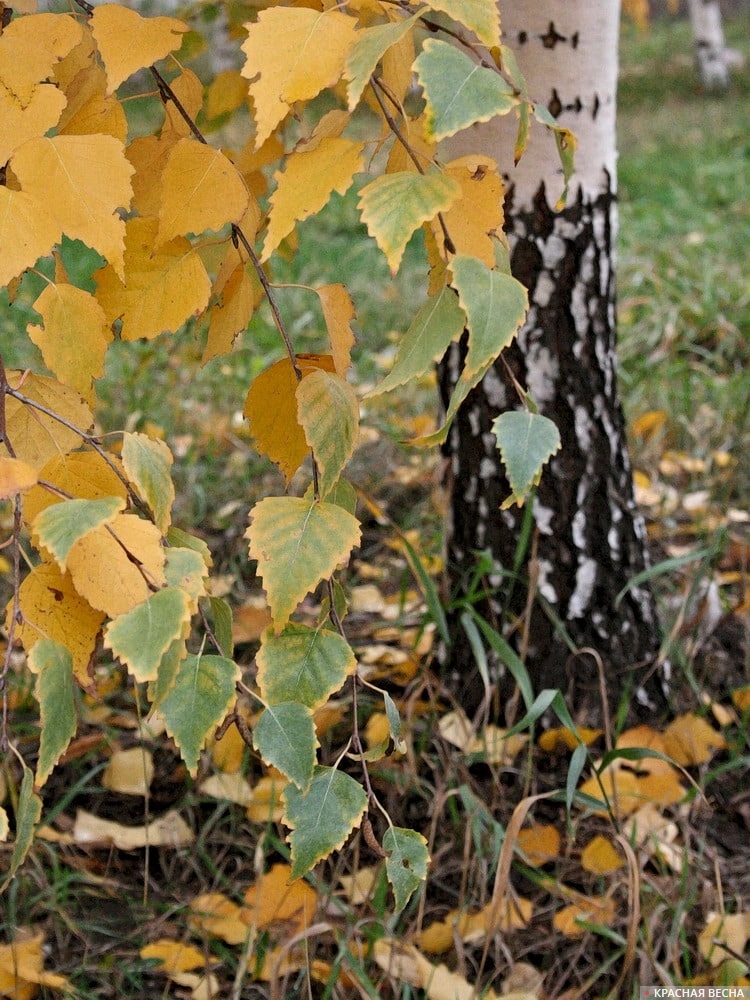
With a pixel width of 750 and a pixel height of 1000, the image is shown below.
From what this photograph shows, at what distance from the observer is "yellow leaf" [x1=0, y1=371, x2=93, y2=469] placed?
0.70 meters

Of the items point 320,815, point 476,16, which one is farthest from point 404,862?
point 476,16

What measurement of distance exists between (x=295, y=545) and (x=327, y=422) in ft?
0.28

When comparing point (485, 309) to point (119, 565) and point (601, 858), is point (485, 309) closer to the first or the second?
point (119, 565)

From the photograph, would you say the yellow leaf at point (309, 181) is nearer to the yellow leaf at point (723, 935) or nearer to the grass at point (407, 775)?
the grass at point (407, 775)

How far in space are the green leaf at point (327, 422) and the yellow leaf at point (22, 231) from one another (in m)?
0.19

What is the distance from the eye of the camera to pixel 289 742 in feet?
2.02

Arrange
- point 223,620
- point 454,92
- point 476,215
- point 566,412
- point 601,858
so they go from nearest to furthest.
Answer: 1. point 454,92
2. point 476,215
3. point 223,620
4. point 601,858
5. point 566,412

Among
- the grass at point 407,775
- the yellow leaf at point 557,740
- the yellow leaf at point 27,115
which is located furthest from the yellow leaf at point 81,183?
the yellow leaf at point 557,740

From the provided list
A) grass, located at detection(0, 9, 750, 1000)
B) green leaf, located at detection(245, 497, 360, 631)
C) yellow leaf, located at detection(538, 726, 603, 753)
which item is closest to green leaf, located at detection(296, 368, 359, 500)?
green leaf, located at detection(245, 497, 360, 631)

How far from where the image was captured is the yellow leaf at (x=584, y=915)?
1.30 metres

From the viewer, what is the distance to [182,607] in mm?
544

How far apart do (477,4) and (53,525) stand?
0.38 m

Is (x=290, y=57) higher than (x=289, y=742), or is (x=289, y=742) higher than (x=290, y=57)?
(x=290, y=57)

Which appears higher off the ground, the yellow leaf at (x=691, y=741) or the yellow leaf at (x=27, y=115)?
the yellow leaf at (x=27, y=115)
